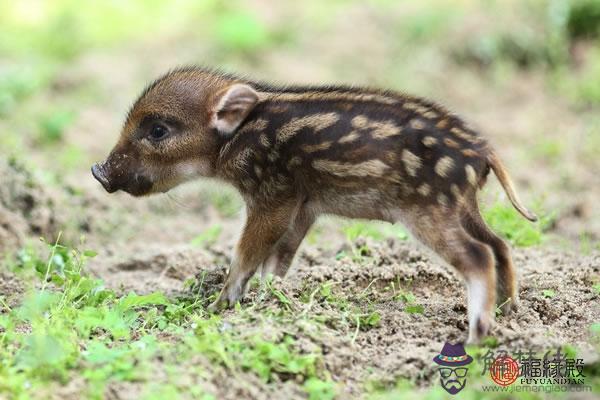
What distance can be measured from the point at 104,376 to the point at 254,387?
67cm

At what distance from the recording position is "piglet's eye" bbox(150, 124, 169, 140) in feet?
18.7

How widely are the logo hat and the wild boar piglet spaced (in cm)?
15

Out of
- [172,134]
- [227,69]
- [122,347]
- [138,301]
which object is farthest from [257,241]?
[227,69]

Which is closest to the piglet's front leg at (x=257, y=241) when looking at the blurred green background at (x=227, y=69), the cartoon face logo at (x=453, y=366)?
the blurred green background at (x=227, y=69)

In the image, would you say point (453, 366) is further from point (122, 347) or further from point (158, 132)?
point (158, 132)

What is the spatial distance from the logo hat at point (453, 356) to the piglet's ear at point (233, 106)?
1865mm

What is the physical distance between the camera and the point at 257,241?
5289 millimetres

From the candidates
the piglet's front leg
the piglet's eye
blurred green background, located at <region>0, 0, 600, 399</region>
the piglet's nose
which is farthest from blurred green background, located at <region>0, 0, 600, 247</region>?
the piglet's front leg

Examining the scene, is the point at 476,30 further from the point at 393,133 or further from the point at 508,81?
the point at 393,133

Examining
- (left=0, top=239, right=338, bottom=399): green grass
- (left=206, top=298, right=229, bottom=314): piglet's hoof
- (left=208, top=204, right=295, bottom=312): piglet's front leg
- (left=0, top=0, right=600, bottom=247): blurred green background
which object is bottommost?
(left=0, top=239, right=338, bottom=399): green grass

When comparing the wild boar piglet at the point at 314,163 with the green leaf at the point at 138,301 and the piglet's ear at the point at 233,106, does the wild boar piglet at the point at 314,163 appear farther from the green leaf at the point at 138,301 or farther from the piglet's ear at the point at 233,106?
the green leaf at the point at 138,301

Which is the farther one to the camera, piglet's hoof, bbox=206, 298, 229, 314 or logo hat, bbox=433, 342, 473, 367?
piglet's hoof, bbox=206, 298, 229, 314

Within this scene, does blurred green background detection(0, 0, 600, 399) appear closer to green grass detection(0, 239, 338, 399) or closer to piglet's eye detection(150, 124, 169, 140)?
green grass detection(0, 239, 338, 399)

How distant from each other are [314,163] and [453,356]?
4.41ft
